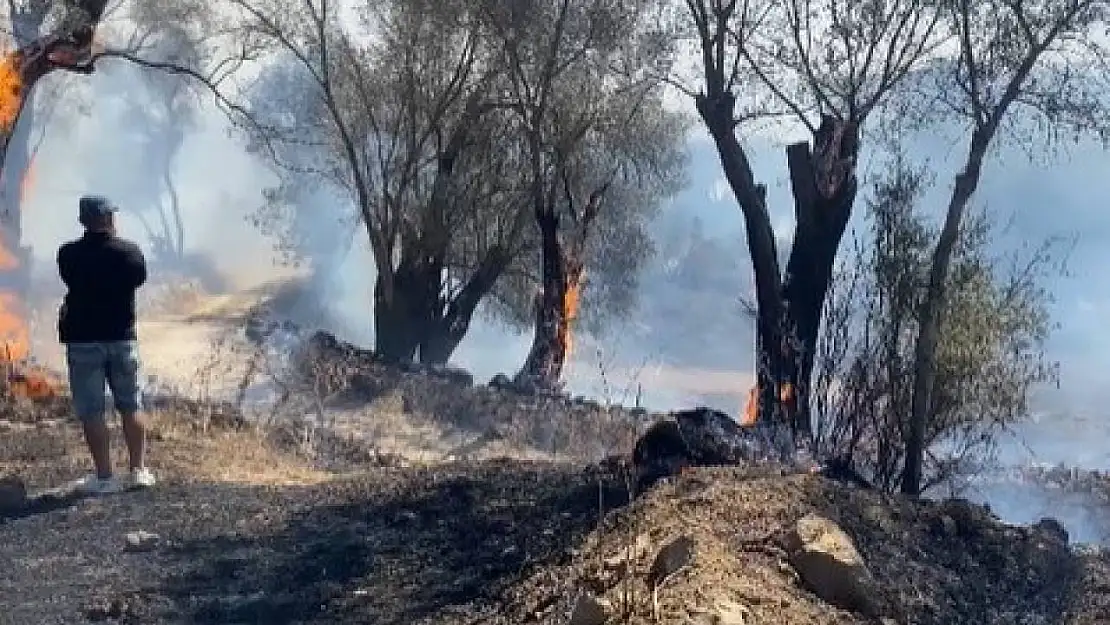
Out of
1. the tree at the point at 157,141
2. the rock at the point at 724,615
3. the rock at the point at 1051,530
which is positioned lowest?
the rock at the point at 724,615

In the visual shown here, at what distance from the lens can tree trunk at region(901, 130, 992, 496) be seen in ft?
35.8

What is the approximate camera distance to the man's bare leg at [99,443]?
8.91 m

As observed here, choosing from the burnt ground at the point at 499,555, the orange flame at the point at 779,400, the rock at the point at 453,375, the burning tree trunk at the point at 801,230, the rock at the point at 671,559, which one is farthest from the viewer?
the rock at the point at 453,375

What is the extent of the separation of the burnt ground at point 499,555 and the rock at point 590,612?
0.18 ft

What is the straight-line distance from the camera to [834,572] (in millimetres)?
5828

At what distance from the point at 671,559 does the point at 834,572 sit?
697 millimetres

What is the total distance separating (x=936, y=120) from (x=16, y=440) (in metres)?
9.19

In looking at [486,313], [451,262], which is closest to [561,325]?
[451,262]

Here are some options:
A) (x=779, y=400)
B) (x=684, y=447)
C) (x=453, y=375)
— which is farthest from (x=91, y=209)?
(x=453, y=375)

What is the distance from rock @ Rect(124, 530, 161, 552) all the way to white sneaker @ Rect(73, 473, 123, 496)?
1.18 m

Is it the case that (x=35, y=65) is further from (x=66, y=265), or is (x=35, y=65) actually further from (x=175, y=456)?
(x=66, y=265)

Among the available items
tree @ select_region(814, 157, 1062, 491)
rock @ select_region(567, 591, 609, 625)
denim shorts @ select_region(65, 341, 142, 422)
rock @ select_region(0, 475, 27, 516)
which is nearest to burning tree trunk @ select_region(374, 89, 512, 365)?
tree @ select_region(814, 157, 1062, 491)

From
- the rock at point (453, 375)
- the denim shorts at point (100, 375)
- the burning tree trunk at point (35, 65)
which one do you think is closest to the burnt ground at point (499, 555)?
the denim shorts at point (100, 375)

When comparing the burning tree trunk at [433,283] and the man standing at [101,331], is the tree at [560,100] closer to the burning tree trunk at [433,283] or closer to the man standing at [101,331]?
the burning tree trunk at [433,283]
